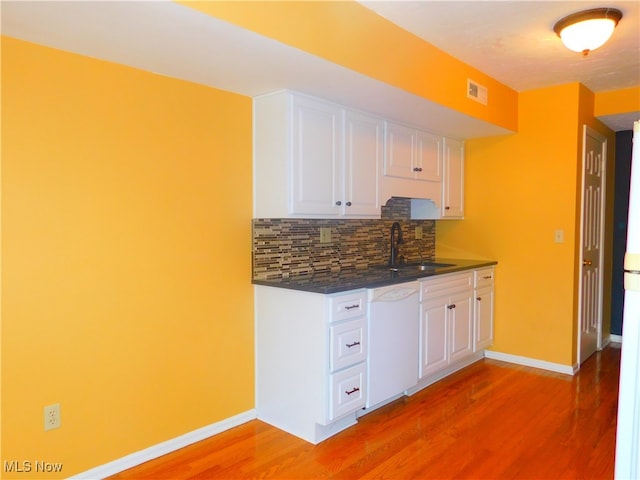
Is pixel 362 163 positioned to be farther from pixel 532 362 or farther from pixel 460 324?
pixel 532 362

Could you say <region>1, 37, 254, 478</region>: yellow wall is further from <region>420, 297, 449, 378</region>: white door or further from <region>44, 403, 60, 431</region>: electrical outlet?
<region>420, 297, 449, 378</region>: white door

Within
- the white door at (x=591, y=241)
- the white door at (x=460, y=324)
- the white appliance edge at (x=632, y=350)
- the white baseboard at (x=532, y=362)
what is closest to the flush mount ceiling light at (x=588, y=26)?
the white appliance edge at (x=632, y=350)

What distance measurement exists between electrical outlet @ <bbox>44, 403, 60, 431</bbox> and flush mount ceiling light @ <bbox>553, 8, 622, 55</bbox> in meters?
3.20

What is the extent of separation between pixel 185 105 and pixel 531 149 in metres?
2.87

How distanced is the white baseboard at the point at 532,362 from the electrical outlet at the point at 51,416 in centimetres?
345

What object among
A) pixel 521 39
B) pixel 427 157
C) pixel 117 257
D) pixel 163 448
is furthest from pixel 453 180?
pixel 163 448

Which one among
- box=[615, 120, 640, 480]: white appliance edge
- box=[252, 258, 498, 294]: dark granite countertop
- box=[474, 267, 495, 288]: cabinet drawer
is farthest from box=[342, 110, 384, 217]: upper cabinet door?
box=[615, 120, 640, 480]: white appliance edge

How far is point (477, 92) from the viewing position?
10.8 ft

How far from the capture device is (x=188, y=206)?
8.19 ft

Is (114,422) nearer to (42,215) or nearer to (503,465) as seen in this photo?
(42,215)

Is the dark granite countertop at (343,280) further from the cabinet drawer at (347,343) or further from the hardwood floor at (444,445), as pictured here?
the hardwood floor at (444,445)

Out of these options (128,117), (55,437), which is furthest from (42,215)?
(55,437)

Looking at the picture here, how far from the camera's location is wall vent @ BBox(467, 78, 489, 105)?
10.5 feet

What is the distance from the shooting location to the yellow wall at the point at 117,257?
193 cm
